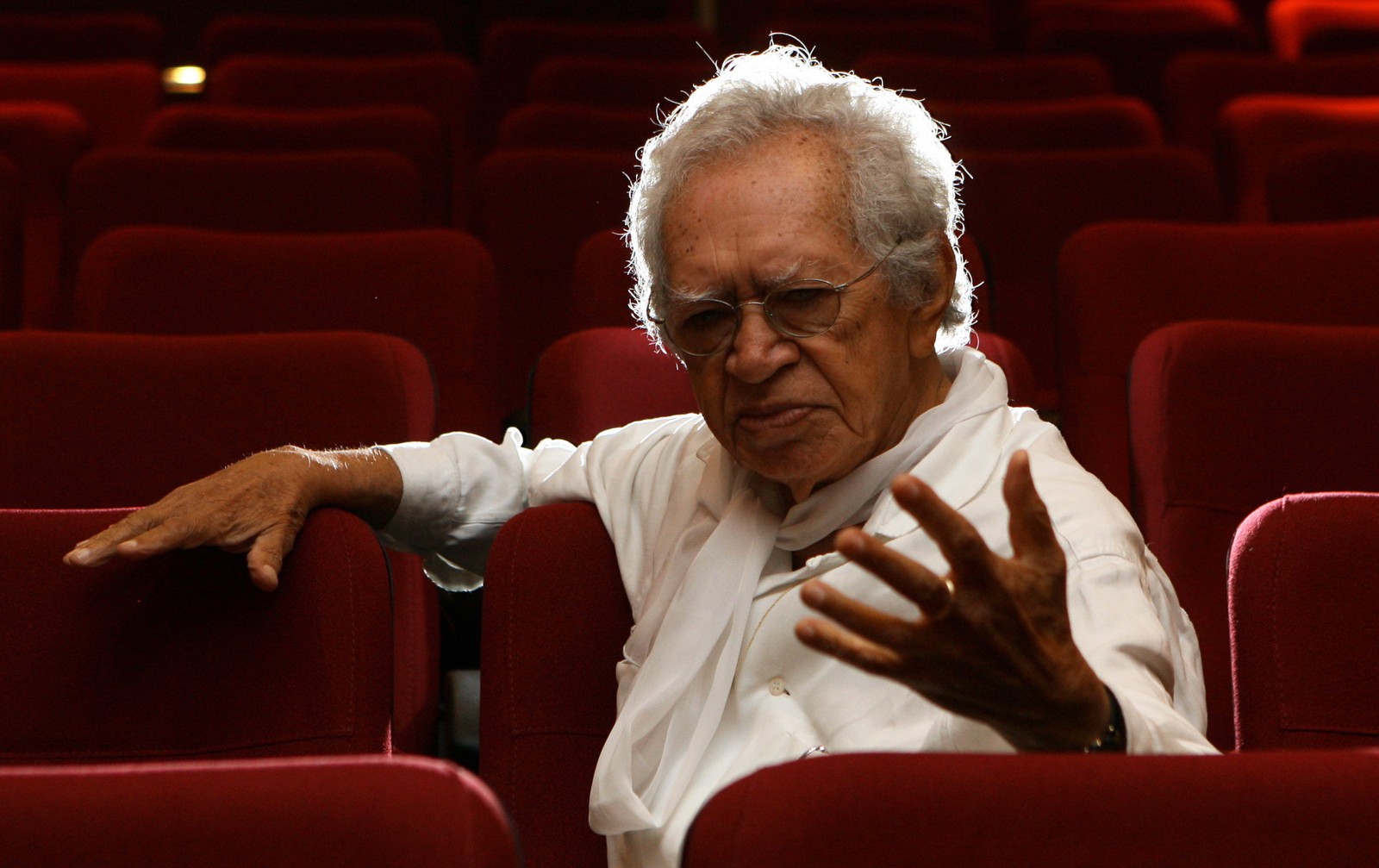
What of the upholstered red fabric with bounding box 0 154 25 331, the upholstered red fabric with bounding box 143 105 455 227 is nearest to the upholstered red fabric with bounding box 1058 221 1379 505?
the upholstered red fabric with bounding box 143 105 455 227

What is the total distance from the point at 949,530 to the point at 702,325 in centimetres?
25

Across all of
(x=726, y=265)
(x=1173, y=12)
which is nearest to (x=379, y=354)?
(x=726, y=265)

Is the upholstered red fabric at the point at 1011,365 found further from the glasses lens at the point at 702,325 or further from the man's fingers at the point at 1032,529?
the man's fingers at the point at 1032,529

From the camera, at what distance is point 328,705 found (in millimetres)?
560

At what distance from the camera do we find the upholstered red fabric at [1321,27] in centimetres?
210

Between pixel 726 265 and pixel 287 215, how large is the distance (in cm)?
77

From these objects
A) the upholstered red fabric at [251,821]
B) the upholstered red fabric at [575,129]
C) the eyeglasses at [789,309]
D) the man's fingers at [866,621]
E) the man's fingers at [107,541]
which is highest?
the eyeglasses at [789,309]

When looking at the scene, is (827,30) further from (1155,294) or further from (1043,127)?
(1155,294)

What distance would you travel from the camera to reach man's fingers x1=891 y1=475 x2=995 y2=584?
1.27 feet

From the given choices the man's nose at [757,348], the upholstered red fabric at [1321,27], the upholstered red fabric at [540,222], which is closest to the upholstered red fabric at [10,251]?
the upholstered red fabric at [540,222]

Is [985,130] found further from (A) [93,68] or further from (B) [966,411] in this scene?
(A) [93,68]

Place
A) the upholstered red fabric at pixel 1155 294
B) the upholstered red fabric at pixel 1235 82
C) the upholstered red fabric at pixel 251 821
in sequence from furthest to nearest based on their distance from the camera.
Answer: the upholstered red fabric at pixel 1235 82 → the upholstered red fabric at pixel 1155 294 → the upholstered red fabric at pixel 251 821

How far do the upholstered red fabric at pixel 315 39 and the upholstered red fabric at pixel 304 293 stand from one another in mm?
1203

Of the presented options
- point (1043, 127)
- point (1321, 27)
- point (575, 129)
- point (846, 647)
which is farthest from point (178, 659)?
point (1321, 27)
